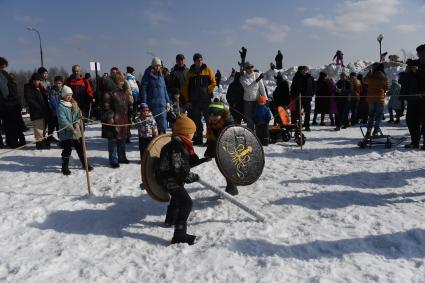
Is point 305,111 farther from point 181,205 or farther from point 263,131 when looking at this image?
point 181,205

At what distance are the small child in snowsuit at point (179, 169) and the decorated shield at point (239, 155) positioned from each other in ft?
1.37

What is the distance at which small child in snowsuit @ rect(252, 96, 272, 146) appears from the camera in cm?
958

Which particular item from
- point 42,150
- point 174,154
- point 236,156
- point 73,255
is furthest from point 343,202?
point 42,150

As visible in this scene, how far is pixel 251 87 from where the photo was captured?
967 cm

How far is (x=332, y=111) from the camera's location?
1388cm

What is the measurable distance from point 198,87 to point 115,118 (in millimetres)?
2292

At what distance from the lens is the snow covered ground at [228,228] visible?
3.80 m

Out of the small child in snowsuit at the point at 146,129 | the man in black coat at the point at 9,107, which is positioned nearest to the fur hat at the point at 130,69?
the man in black coat at the point at 9,107

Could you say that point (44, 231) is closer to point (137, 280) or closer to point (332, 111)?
point (137, 280)

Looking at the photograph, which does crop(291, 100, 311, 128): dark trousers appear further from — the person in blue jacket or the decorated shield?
the decorated shield

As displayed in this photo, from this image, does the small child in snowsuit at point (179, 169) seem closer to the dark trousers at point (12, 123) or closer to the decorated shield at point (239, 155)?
the decorated shield at point (239, 155)

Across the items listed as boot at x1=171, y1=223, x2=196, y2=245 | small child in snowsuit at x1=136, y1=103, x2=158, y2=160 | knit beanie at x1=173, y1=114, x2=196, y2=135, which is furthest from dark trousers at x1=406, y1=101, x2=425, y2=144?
boot at x1=171, y1=223, x2=196, y2=245

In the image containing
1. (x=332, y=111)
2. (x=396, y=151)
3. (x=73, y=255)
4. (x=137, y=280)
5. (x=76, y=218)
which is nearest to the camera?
(x=137, y=280)

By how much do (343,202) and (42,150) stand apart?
24.0 ft
